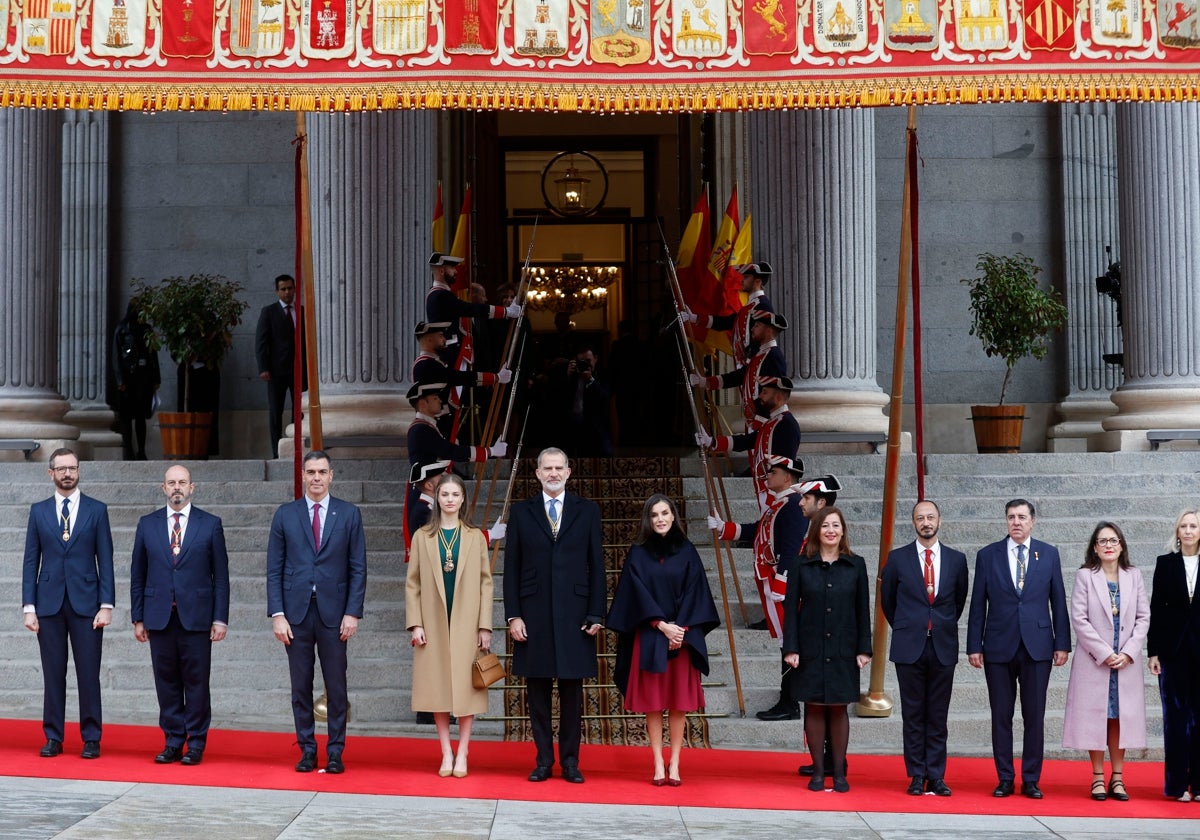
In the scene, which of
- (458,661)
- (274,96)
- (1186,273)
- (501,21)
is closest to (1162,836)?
(458,661)

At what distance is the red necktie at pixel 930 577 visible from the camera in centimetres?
906

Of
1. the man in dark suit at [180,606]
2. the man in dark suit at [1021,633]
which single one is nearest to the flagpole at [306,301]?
the man in dark suit at [180,606]

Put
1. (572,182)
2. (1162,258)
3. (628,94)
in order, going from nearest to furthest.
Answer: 1. (628,94)
2. (1162,258)
3. (572,182)

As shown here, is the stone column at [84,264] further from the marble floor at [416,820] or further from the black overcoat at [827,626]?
the black overcoat at [827,626]

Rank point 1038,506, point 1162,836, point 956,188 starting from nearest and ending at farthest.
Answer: point 1162,836 < point 1038,506 < point 956,188

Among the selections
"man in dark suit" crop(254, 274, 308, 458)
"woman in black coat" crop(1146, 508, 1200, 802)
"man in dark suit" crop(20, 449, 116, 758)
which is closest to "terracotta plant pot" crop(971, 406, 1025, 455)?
"man in dark suit" crop(254, 274, 308, 458)

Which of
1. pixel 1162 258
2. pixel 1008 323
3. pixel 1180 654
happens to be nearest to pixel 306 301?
pixel 1180 654

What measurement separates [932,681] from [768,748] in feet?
5.00

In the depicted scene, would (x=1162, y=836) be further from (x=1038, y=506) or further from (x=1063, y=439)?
(x=1063, y=439)

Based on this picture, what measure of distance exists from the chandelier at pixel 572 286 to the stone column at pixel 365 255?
13.0 m

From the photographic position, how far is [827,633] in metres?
9.05

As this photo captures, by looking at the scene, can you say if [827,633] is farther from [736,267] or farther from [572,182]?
[572,182]

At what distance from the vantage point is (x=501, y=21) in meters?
8.71

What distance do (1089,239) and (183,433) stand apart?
430 inches
